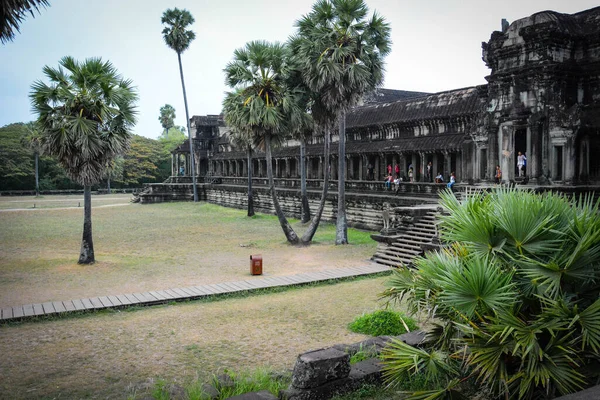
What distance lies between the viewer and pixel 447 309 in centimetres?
582

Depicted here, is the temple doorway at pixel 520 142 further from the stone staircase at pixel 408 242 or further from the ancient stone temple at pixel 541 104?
the stone staircase at pixel 408 242

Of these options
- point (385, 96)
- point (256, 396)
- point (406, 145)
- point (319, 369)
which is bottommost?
point (256, 396)

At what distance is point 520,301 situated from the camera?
5.24m

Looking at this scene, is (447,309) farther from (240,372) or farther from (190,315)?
(190,315)

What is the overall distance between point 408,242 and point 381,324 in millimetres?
7664

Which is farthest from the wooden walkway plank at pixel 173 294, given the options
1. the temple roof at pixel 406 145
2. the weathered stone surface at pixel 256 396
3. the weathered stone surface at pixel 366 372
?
the temple roof at pixel 406 145

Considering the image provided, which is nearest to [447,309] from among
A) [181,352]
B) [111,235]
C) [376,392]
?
[376,392]

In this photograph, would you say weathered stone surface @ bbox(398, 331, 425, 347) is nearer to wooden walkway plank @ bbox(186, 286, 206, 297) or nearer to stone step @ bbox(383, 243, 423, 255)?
wooden walkway plank @ bbox(186, 286, 206, 297)

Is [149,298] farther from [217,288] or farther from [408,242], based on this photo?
[408,242]

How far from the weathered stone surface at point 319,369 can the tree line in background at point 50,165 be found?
161ft

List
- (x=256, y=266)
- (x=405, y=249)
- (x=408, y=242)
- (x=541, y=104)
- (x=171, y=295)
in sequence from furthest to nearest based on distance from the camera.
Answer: (x=541, y=104) < (x=408, y=242) < (x=405, y=249) < (x=256, y=266) < (x=171, y=295)

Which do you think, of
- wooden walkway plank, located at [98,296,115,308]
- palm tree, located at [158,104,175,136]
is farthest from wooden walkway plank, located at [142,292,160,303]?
palm tree, located at [158,104,175,136]

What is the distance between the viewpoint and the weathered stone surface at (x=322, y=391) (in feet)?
19.4

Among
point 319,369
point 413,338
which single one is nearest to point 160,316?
point 319,369
